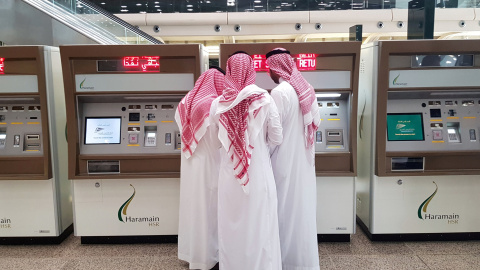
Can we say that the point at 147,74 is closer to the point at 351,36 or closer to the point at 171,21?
the point at 351,36

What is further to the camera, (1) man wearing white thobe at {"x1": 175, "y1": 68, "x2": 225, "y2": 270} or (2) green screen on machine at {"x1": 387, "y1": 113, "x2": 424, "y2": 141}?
(2) green screen on machine at {"x1": 387, "y1": 113, "x2": 424, "y2": 141}

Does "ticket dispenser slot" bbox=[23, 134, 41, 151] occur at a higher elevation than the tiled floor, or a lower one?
higher

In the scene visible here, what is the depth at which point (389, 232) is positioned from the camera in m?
3.82

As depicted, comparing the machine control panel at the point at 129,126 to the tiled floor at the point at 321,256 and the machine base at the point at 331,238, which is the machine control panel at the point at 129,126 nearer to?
the tiled floor at the point at 321,256

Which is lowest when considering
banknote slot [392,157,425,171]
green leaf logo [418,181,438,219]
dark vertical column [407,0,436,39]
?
green leaf logo [418,181,438,219]

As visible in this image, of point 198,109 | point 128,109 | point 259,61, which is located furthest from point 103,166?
point 259,61

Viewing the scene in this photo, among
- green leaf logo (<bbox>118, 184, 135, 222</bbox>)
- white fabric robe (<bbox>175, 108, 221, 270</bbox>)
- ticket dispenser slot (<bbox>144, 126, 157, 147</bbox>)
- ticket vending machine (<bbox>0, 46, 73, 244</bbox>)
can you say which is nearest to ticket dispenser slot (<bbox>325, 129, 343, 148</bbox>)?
white fabric robe (<bbox>175, 108, 221, 270</bbox>)

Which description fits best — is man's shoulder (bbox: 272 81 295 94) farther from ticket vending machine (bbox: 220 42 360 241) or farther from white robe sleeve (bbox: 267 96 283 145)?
ticket vending machine (bbox: 220 42 360 241)

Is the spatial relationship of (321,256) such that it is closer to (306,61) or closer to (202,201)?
(202,201)

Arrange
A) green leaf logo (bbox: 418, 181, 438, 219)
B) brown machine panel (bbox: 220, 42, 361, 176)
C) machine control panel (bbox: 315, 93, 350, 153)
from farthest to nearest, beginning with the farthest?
1. green leaf logo (bbox: 418, 181, 438, 219)
2. machine control panel (bbox: 315, 93, 350, 153)
3. brown machine panel (bbox: 220, 42, 361, 176)

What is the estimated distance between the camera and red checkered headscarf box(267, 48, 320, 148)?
2982mm

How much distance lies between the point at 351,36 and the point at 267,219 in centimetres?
305

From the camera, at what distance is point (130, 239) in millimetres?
3875

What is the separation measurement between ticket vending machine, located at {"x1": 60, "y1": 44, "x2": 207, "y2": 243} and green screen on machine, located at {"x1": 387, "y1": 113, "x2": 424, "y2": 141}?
1.96 metres
